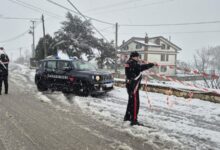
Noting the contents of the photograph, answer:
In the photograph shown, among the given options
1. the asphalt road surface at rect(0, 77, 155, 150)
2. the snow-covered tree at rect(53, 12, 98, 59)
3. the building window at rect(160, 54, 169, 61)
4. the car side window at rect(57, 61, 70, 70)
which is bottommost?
the asphalt road surface at rect(0, 77, 155, 150)

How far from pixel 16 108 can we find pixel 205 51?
95.1m

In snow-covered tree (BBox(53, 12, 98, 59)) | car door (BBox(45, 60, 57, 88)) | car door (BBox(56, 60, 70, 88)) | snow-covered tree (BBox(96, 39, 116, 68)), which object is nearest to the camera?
car door (BBox(56, 60, 70, 88))

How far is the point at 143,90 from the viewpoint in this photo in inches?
492

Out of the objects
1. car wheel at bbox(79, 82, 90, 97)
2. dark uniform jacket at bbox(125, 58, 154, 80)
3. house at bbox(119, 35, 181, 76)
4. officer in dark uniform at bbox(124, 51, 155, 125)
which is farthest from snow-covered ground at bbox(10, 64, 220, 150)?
house at bbox(119, 35, 181, 76)

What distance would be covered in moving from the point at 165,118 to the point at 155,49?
162 ft

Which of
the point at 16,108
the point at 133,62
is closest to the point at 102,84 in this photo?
the point at 16,108

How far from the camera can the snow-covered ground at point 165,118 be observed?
5.39 m

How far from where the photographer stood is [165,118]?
737 cm

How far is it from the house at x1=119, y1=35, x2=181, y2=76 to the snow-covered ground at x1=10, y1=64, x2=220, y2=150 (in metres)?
43.3

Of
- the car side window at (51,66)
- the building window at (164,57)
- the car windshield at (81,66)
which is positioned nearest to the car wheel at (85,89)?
the car windshield at (81,66)

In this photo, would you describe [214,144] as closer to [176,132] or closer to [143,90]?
[176,132]

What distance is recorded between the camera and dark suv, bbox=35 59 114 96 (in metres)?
10.9

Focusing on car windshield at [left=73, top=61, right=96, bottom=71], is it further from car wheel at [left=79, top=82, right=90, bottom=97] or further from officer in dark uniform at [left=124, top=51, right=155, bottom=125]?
officer in dark uniform at [left=124, top=51, right=155, bottom=125]

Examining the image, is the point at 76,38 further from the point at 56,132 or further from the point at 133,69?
the point at 56,132
